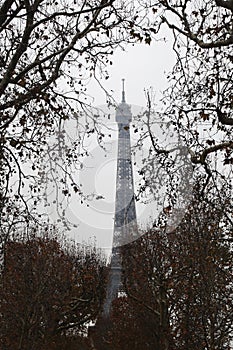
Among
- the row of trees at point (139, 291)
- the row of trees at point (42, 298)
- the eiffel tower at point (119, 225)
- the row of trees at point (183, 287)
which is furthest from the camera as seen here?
the eiffel tower at point (119, 225)

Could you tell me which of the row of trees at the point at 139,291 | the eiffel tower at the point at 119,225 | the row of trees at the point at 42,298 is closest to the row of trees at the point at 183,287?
the row of trees at the point at 139,291

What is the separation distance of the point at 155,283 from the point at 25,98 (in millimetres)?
12332

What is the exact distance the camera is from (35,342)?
1798 cm

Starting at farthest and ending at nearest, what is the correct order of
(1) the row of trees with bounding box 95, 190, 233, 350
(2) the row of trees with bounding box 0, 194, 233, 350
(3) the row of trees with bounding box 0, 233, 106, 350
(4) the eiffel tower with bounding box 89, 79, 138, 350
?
1. (4) the eiffel tower with bounding box 89, 79, 138, 350
2. (3) the row of trees with bounding box 0, 233, 106, 350
3. (2) the row of trees with bounding box 0, 194, 233, 350
4. (1) the row of trees with bounding box 95, 190, 233, 350

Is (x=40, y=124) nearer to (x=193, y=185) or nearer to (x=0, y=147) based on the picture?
(x=0, y=147)

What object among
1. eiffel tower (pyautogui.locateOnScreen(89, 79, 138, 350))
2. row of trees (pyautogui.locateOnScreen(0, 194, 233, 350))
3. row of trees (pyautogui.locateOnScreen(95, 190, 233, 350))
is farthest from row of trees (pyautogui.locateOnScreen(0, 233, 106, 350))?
eiffel tower (pyautogui.locateOnScreen(89, 79, 138, 350))

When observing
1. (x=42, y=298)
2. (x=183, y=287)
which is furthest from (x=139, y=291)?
(x=183, y=287)

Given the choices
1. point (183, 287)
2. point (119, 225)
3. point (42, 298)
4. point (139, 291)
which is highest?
point (119, 225)

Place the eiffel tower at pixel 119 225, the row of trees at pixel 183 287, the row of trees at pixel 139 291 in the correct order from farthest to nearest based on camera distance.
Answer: the eiffel tower at pixel 119 225, the row of trees at pixel 139 291, the row of trees at pixel 183 287

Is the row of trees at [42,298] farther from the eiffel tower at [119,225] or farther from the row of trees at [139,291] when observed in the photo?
the eiffel tower at [119,225]

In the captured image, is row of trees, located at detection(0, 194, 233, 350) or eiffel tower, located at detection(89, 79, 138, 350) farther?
eiffel tower, located at detection(89, 79, 138, 350)

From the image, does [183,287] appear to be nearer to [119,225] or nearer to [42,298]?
[42,298]

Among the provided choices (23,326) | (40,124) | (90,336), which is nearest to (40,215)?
(40,124)

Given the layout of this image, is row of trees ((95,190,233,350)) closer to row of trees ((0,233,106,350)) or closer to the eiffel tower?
row of trees ((0,233,106,350))
